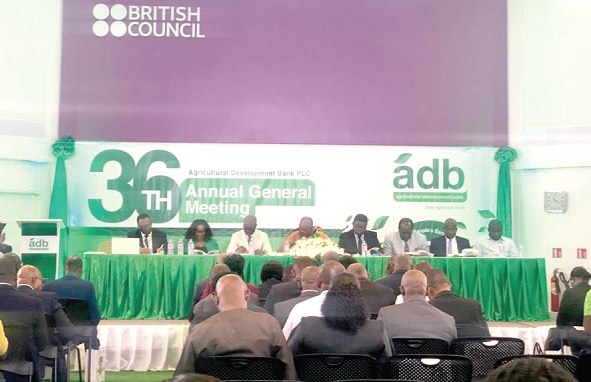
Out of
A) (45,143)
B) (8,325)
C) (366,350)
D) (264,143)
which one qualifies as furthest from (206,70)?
(366,350)

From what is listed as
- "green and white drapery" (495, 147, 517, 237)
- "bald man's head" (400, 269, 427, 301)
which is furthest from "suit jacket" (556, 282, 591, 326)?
"green and white drapery" (495, 147, 517, 237)

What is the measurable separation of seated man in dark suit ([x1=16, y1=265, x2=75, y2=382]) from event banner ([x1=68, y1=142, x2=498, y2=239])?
582cm

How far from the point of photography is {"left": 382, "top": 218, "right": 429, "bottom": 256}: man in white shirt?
10.5 m

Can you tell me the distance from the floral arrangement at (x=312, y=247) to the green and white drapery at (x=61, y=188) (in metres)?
4.05

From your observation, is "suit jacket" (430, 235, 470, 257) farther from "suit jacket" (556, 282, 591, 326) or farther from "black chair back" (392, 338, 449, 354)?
"black chair back" (392, 338, 449, 354)

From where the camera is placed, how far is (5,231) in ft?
37.8

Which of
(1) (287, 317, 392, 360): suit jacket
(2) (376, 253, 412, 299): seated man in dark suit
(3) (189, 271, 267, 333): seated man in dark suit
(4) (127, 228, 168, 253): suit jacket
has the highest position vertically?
(4) (127, 228, 168, 253): suit jacket

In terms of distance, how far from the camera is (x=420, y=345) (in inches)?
181

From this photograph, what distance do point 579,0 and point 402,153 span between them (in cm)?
318

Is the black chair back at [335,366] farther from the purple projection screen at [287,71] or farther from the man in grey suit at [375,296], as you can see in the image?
the purple projection screen at [287,71]

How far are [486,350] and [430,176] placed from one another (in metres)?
7.90

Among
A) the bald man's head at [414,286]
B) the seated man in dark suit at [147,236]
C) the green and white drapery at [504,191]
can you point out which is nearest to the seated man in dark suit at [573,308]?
the bald man's head at [414,286]

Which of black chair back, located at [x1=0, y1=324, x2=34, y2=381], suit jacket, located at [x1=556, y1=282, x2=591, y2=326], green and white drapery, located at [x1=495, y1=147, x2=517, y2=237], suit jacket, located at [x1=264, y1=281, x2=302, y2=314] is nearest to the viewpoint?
black chair back, located at [x1=0, y1=324, x2=34, y2=381]

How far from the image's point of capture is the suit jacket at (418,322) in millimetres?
4773
